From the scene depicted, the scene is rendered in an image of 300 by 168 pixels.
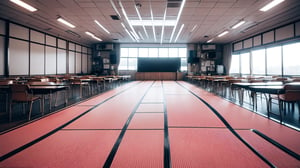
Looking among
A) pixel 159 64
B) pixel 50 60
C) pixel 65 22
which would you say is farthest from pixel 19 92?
pixel 159 64

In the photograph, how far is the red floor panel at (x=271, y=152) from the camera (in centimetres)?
166

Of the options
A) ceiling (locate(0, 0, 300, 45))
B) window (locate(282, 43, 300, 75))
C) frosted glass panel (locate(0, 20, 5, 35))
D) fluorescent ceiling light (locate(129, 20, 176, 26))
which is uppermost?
fluorescent ceiling light (locate(129, 20, 176, 26))

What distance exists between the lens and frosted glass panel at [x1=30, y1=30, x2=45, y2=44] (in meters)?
8.80

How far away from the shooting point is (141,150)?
194 centimetres

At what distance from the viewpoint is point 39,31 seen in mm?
9281

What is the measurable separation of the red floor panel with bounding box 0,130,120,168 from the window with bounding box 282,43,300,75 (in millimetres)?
9657

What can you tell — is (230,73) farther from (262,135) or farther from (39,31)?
(39,31)

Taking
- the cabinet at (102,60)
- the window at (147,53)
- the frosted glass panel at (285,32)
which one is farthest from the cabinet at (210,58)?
the cabinet at (102,60)

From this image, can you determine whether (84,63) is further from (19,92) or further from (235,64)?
(235,64)

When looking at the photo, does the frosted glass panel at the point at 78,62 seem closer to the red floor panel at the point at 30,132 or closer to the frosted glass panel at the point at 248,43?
the red floor panel at the point at 30,132

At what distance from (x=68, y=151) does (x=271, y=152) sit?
7.97ft

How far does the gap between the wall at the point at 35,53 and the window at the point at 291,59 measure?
13.8m

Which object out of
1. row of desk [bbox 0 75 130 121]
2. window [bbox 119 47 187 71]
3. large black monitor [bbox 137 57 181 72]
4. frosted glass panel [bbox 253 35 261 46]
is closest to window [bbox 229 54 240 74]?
frosted glass panel [bbox 253 35 261 46]

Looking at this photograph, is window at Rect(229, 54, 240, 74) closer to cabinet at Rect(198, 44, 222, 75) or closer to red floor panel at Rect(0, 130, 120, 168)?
cabinet at Rect(198, 44, 222, 75)
